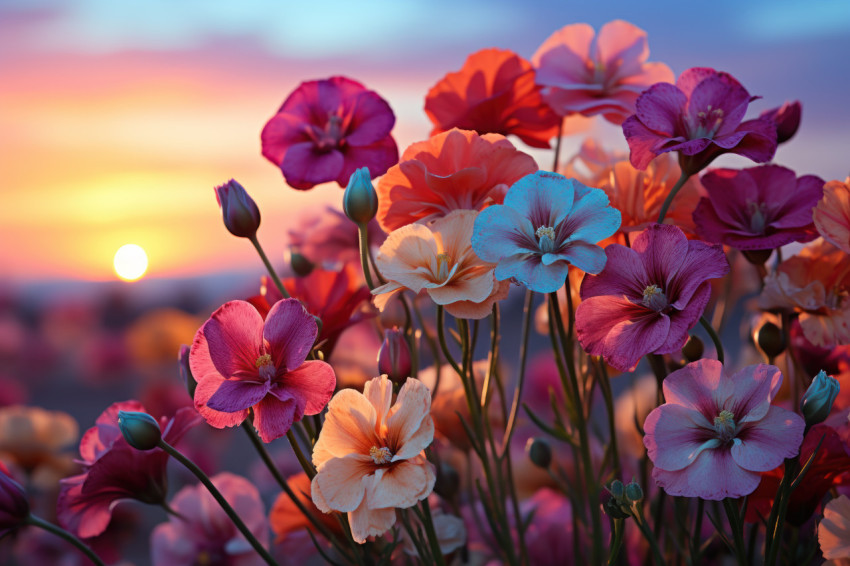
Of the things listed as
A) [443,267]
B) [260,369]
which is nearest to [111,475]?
[260,369]

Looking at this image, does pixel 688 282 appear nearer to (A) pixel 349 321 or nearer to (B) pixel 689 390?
(B) pixel 689 390

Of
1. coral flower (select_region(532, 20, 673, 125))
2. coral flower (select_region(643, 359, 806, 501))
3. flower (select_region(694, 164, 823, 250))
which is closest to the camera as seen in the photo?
coral flower (select_region(643, 359, 806, 501))

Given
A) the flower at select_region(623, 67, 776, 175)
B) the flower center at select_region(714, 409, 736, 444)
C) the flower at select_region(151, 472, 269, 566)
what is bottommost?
the flower at select_region(151, 472, 269, 566)

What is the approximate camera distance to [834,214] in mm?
525

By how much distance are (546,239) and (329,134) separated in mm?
262

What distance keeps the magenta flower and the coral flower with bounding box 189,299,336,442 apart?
0.09 metres

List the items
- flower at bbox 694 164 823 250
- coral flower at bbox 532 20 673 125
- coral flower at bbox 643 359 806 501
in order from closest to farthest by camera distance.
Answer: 1. coral flower at bbox 643 359 806 501
2. flower at bbox 694 164 823 250
3. coral flower at bbox 532 20 673 125

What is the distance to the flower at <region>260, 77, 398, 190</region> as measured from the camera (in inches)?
24.5

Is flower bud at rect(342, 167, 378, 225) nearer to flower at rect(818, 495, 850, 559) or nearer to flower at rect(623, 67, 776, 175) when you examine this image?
flower at rect(623, 67, 776, 175)

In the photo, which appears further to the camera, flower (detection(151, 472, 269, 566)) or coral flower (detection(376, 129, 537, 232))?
flower (detection(151, 472, 269, 566))

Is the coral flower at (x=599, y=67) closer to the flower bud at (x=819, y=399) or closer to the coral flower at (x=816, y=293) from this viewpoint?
the coral flower at (x=816, y=293)

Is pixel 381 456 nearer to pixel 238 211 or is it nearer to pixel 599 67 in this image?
pixel 238 211

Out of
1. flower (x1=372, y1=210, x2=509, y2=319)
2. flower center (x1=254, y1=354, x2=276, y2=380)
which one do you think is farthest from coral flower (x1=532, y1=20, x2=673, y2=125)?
flower center (x1=254, y1=354, x2=276, y2=380)

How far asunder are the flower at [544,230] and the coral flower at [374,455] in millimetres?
85
